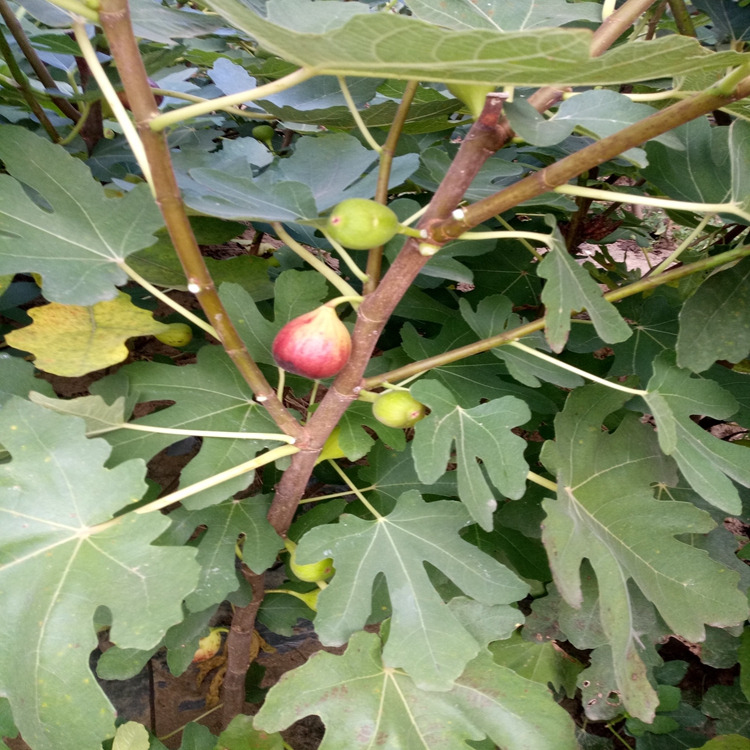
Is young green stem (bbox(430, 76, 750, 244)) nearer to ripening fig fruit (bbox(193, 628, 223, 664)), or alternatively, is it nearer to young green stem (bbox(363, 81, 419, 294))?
young green stem (bbox(363, 81, 419, 294))

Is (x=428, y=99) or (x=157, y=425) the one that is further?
(x=428, y=99)

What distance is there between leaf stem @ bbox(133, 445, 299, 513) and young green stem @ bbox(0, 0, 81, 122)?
81cm

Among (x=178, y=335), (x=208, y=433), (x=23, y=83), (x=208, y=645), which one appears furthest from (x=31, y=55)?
(x=208, y=645)

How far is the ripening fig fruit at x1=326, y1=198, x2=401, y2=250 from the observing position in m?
0.50

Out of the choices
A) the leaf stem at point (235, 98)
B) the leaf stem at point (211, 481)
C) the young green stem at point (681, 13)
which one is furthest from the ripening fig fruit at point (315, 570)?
the young green stem at point (681, 13)

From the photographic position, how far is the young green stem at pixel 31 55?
0.92 m

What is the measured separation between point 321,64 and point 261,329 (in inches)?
17.6

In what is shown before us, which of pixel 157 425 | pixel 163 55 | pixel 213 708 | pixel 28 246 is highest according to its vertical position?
pixel 163 55

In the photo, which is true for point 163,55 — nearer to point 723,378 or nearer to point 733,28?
point 733,28

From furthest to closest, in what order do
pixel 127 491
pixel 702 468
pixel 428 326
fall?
pixel 428 326 < pixel 702 468 < pixel 127 491

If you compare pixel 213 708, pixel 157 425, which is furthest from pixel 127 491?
pixel 213 708

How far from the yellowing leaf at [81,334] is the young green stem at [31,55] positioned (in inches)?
20.8

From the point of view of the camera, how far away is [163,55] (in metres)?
0.94

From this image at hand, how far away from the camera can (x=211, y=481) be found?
66 cm
